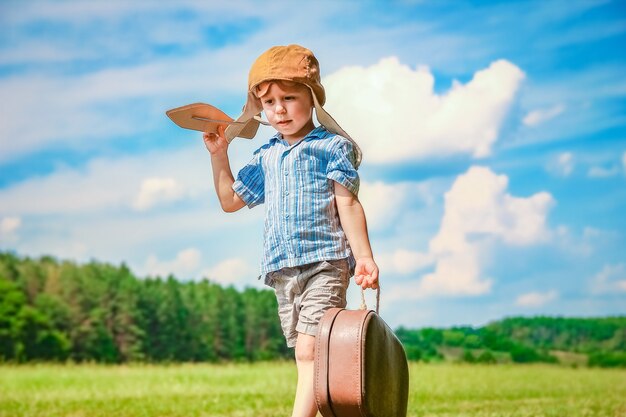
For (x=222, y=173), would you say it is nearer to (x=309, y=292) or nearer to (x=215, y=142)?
(x=215, y=142)

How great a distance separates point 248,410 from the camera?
5.80 m

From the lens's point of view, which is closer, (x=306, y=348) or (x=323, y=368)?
(x=323, y=368)

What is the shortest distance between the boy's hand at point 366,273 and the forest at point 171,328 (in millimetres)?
5486

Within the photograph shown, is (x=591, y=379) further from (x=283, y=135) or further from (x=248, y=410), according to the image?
(x=283, y=135)

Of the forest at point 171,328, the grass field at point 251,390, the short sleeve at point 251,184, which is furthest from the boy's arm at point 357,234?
the forest at point 171,328

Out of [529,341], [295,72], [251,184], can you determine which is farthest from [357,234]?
[529,341]

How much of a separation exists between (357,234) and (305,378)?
2.05 feet

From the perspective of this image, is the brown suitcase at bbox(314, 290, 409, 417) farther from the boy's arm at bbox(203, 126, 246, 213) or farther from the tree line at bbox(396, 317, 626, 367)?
the tree line at bbox(396, 317, 626, 367)

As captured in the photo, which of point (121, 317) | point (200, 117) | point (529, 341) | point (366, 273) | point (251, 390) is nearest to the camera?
point (366, 273)

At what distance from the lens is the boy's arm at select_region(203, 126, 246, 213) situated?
394cm

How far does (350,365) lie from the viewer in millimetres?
3314

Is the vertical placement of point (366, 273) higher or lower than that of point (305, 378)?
higher

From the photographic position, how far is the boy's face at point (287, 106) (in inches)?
145

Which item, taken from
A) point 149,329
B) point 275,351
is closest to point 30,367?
point 149,329
